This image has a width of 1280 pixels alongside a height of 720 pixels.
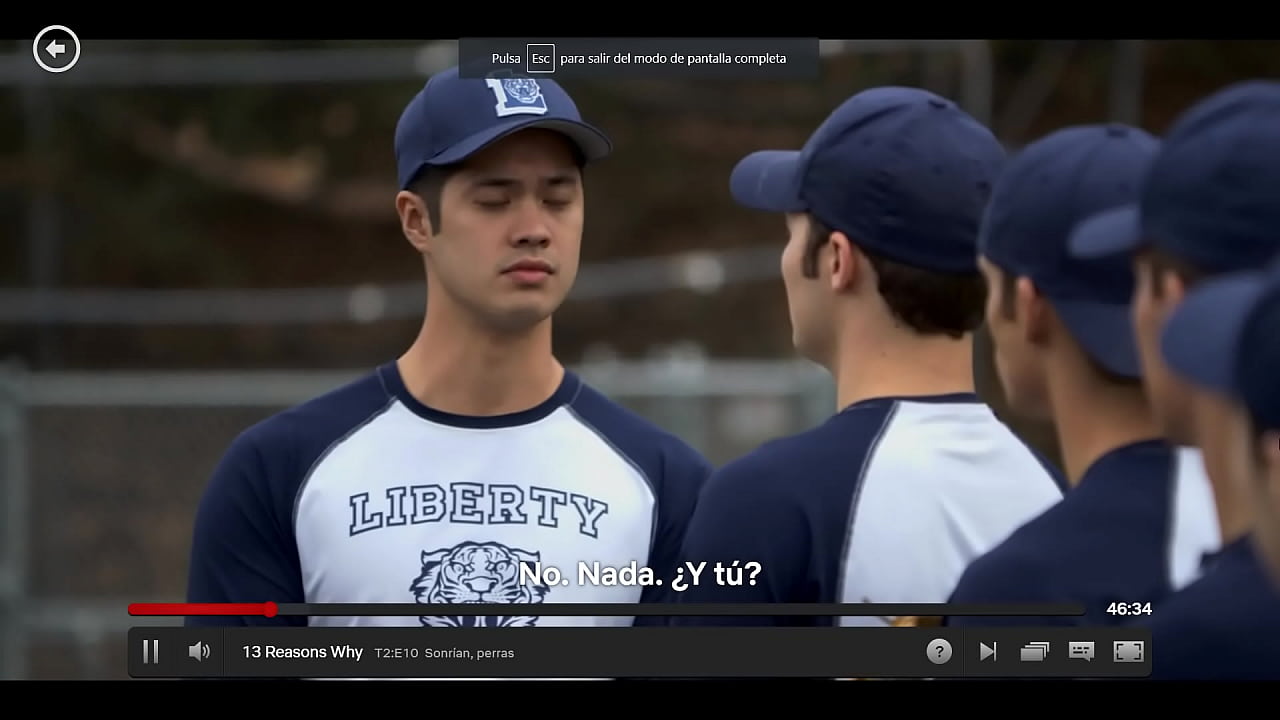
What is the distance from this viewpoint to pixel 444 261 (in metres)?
2.63

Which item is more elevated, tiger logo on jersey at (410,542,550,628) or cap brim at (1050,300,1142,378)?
cap brim at (1050,300,1142,378)

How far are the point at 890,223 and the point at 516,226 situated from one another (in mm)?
558

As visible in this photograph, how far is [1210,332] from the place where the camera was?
1.54 m

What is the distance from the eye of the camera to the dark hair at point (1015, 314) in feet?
6.43

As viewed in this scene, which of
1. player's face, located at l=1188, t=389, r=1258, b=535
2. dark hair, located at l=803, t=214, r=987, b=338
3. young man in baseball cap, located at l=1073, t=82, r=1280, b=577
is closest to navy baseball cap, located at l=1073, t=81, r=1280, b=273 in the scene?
young man in baseball cap, located at l=1073, t=82, r=1280, b=577

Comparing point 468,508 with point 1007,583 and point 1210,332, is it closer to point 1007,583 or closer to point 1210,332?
point 1007,583

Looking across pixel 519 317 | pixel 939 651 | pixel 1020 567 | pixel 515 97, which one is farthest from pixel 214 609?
pixel 1020 567

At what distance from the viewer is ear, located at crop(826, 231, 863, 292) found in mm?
2334

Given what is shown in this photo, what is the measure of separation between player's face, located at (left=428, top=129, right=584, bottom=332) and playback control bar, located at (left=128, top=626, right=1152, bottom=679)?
52 cm

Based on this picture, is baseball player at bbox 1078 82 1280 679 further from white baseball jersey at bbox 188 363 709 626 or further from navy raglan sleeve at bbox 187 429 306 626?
navy raglan sleeve at bbox 187 429 306 626

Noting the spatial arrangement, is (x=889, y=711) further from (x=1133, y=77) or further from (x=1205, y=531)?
(x=1133, y=77)

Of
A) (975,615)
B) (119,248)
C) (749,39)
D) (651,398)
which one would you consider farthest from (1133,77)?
(119,248)

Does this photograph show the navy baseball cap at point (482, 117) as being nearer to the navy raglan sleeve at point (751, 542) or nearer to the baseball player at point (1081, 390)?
the navy raglan sleeve at point (751, 542)
